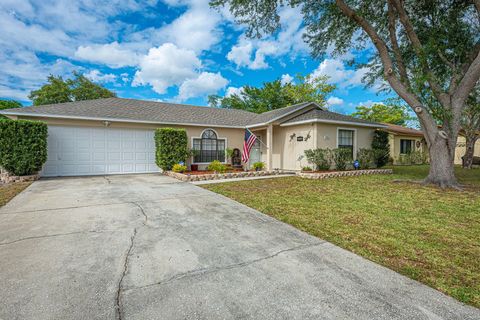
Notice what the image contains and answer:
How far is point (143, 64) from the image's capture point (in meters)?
18.3

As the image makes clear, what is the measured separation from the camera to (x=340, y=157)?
11.4 m

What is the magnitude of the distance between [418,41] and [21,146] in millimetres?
16028

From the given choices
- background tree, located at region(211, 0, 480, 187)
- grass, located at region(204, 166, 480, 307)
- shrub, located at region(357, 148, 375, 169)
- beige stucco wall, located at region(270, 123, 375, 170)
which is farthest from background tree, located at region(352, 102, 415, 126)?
grass, located at region(204, 166, 480, 307)

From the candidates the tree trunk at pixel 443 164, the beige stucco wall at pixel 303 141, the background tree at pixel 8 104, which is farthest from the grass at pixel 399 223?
the background tree at pixel 8 104

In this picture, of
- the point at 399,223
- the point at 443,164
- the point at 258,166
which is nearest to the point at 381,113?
the point at 443,164

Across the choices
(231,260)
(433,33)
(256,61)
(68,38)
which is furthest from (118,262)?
(256,61)

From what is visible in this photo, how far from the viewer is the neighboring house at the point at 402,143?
18.6m

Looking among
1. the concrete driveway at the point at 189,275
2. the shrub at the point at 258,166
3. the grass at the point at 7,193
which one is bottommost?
the concrete driveway at the point at 189,275

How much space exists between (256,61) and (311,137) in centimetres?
1418

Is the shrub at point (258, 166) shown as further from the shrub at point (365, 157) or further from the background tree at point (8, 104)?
the background tree at point (8, 104)

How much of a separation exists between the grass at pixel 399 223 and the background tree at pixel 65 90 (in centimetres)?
2602

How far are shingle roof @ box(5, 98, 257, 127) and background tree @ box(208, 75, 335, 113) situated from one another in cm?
1262

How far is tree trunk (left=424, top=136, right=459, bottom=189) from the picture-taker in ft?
26.5

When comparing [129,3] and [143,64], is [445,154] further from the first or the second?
[143,64]
